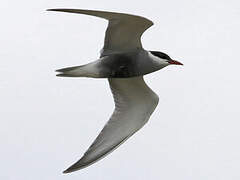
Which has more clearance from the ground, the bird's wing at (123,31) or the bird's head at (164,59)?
the bird's wing at (123,31)

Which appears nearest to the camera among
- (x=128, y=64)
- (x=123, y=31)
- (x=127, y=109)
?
(x=123, y=31)

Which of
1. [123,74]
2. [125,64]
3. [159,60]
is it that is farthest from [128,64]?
[159,60]

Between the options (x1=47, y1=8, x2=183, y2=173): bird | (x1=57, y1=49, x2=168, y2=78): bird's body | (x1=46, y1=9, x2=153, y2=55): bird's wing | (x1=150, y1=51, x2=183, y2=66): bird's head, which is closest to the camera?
(x1=46, y1=9, x2=153, y2=55): bird's wing

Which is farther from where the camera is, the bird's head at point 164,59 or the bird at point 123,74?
the bird's head at point 164,59

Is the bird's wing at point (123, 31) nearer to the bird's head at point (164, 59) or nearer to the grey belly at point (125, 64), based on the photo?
the grey belly at point (125, 64)

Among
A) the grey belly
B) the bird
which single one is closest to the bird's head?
the bird

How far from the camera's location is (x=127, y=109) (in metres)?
14.9

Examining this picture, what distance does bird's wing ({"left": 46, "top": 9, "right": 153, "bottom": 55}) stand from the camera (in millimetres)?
13135

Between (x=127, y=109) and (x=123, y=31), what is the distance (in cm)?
196

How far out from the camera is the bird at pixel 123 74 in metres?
13.3

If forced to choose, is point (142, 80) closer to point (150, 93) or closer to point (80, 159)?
point (150, 93)

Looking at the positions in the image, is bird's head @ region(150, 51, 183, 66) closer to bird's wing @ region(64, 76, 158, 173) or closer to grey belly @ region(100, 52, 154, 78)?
grey belly @ region(100, 52, 154, 78)

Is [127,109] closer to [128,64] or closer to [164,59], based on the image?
[128,64]

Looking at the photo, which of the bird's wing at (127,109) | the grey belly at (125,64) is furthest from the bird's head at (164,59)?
the bird's wing at (127,109)
